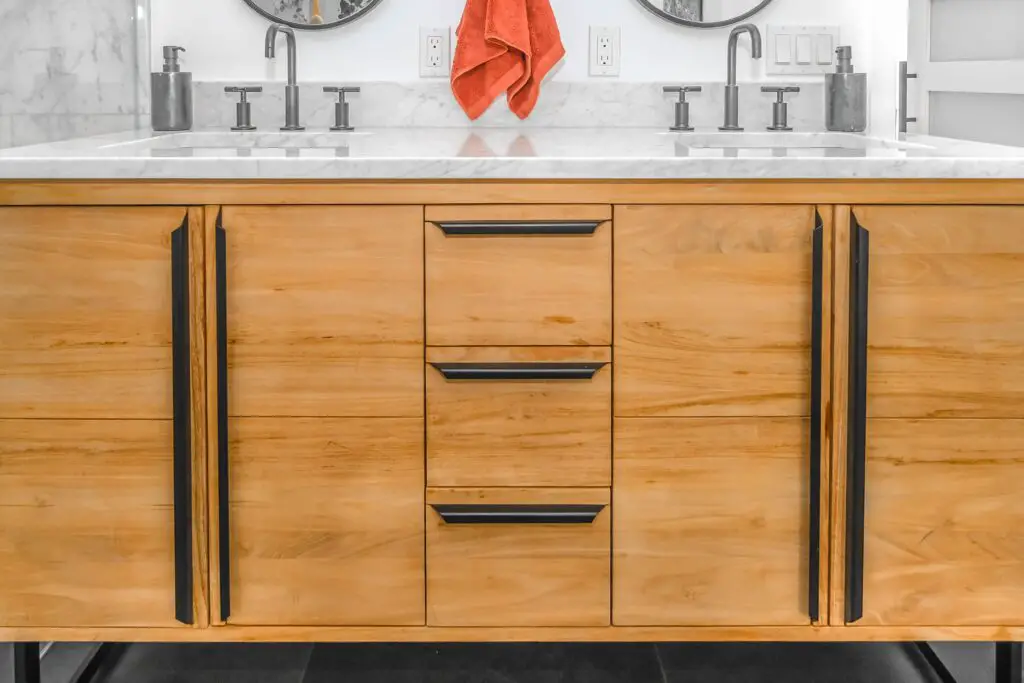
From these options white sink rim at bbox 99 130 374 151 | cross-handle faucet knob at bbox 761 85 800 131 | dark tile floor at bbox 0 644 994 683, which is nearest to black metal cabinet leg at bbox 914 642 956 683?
dark tile floor at bbox 0 644 994 683

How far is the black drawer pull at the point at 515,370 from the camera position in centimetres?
137

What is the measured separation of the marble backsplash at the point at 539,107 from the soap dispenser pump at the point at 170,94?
0.25 ft

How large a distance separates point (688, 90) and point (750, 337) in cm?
83

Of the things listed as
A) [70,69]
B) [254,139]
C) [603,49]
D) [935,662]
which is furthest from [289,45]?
[935,662]

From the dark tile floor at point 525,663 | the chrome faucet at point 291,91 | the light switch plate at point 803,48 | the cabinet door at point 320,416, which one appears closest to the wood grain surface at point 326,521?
the cabinet door at point 320,416

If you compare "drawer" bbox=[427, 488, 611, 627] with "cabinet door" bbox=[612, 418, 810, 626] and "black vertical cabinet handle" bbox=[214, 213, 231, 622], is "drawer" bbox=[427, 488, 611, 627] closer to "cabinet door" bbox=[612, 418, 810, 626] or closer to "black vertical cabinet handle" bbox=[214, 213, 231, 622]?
"cabinet door" bbox=[612, 418, 810, 626]

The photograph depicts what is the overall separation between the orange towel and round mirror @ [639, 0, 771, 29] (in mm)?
221

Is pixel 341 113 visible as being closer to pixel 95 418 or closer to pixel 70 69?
pixel 70 69

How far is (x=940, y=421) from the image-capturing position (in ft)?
4.52

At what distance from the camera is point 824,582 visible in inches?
55.1

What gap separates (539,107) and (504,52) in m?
0.15

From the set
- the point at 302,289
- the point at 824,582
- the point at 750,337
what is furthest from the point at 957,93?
the point at 302,289

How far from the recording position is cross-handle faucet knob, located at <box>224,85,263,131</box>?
6.58ft

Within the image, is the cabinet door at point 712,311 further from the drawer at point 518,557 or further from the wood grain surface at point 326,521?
the wood grain surface at point 326,521
